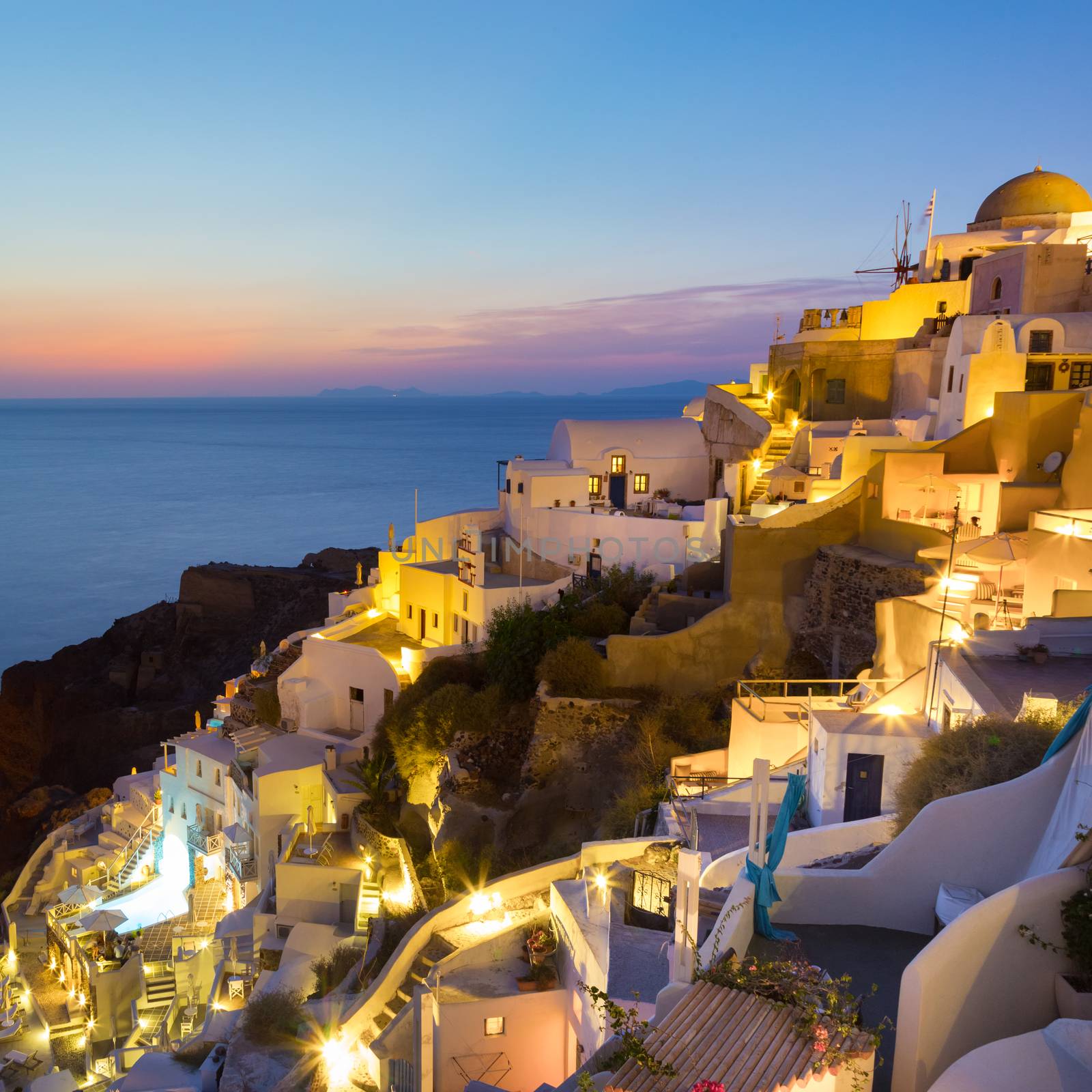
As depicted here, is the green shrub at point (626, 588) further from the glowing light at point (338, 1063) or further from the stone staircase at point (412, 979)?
the glowing light at point (338, 1063)

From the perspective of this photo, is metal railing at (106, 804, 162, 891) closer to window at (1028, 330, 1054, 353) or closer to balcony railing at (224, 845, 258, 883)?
balcony railing at (224, 845, 258, 883)

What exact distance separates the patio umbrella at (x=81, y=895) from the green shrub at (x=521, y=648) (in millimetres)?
13492

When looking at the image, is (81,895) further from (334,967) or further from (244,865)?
(334,967)

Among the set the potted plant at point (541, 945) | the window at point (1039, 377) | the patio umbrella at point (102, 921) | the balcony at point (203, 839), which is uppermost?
the window at point (1039, 377)

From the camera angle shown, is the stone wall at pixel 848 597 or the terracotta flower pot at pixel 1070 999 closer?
the terracotta flower pot at pixel 1070 999

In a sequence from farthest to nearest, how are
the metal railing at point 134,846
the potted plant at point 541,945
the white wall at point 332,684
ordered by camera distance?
the metal railing at point 134,846
the white wall at point 332,684
the potted plant at point 541,945

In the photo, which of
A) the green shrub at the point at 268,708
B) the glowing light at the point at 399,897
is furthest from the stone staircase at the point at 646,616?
the green shrub at the point at 268,708

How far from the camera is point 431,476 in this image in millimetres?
91438

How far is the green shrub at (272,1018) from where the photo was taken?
14.8 meters

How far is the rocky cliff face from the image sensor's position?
38062mm

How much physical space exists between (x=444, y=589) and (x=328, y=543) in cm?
5130

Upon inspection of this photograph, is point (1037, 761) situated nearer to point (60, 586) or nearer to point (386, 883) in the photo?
point (386, 883)

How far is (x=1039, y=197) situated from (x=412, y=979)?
86.0 feet

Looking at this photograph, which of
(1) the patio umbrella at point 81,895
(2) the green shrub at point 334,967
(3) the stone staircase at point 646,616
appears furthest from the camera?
(1) the patio umbrella at point 81,895
